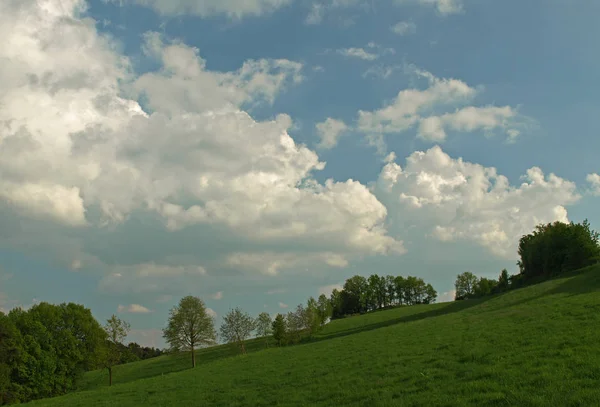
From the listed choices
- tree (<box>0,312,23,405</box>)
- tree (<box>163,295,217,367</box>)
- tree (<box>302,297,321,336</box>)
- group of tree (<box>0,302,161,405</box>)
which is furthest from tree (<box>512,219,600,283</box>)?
tree (<box>0,312,23,405</box>)

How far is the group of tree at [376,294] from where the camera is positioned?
172125 millimetres

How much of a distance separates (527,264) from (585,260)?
74.1ft

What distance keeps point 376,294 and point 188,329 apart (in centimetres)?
11494

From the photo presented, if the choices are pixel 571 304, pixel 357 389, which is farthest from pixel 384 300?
pixel 357 389

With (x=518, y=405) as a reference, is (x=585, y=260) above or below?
above

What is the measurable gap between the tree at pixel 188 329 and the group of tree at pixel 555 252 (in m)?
62.4

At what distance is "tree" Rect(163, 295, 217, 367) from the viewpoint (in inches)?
2820

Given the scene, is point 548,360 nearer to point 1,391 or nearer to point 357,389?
point 357,389

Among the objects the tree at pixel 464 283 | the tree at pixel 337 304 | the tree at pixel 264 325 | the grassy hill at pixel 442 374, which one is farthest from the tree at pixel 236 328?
the tree at pixel 464 283

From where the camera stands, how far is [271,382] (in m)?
26.8

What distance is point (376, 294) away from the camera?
174375 millimetres

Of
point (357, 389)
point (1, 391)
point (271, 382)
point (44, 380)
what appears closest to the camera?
point (357, 389)

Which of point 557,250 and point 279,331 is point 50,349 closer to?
point 279,331

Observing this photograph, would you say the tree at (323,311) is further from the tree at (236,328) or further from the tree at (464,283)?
the tree at (464,283)
